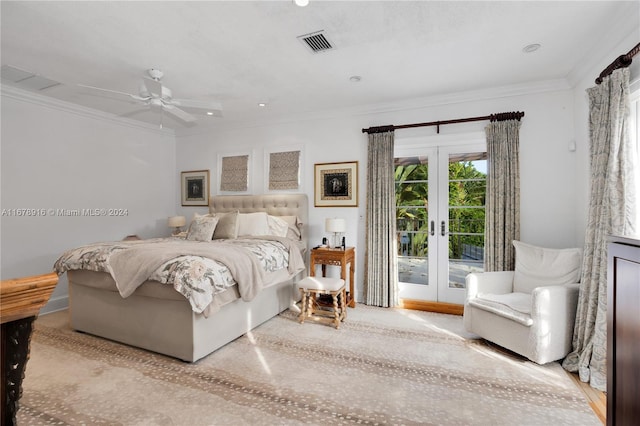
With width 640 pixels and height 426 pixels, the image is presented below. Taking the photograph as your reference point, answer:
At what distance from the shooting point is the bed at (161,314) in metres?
2.62

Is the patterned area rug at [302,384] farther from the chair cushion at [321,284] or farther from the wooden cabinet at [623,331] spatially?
the wooden cabinet at [623,331]

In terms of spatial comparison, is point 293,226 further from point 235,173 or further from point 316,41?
point 316,41

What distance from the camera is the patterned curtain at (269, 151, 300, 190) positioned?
4.81m

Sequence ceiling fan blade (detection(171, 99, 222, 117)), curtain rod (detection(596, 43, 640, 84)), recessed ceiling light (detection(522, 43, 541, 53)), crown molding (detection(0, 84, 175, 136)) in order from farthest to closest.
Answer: crown molding (detection(0, 84, 175, 136))
ceiling fan blade (detection(171, 99, 222, 117))
recessed ceiling light (detection(522, 43, 541, 53))
curtain rod (detection(596, 43, 640, 84))

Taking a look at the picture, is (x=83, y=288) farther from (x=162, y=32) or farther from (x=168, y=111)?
(x=162, y=32)

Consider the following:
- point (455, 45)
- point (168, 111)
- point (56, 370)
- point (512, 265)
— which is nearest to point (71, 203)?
point (168, 111)

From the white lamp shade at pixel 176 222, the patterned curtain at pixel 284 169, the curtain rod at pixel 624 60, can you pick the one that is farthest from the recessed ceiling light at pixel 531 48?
the white lamp shade at pixel 176 222

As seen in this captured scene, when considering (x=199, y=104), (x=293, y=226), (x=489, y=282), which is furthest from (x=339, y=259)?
(x=199, y=104)

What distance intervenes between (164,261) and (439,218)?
128 inches

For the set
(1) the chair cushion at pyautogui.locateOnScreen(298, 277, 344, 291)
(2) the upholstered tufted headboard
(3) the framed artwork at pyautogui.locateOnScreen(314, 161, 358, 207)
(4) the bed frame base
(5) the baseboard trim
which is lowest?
(5) the baseboard trim

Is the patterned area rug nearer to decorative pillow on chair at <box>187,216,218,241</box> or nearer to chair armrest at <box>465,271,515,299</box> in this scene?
chair armrest at <box>465,271,515,299</box>

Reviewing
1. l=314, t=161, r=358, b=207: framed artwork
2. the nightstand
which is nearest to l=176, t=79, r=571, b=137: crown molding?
l=314, t=161, r=358, b=207: framed artwork

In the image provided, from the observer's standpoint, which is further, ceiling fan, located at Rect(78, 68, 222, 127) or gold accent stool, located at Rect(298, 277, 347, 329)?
gold accent stool, located at Rect(298, 277, 347, 329)

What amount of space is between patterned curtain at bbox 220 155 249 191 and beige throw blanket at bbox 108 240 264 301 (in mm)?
2255
